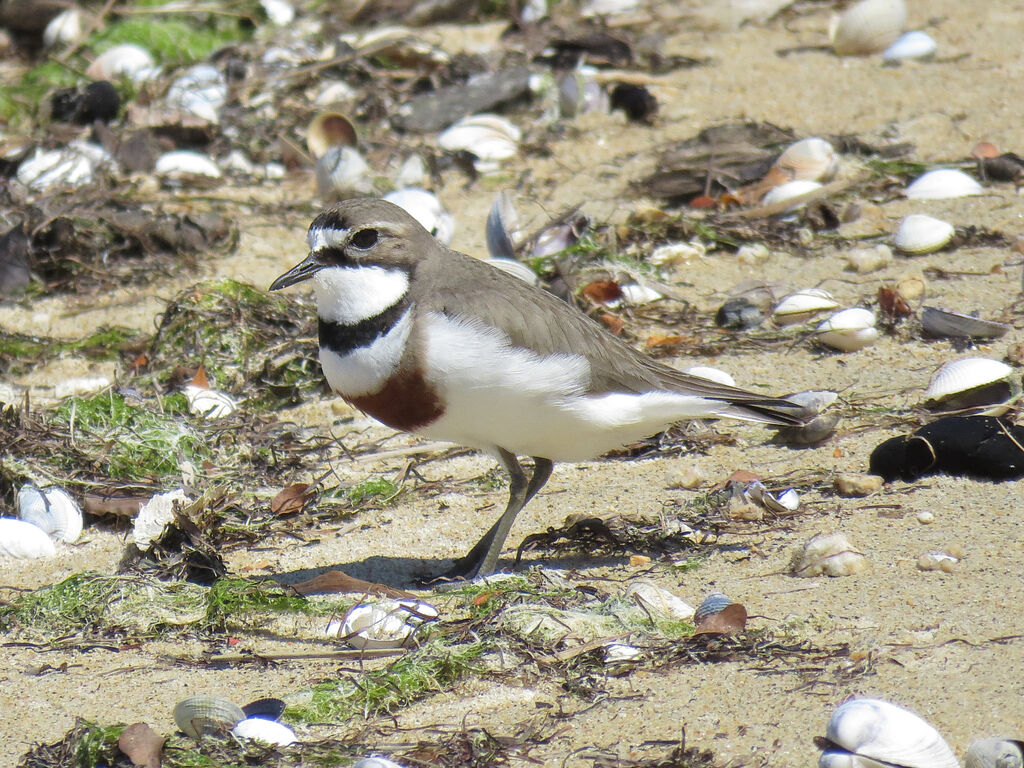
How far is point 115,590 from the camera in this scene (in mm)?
3996

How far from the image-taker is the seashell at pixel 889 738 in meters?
2.78

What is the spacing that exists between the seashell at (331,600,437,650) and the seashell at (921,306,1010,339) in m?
2.66

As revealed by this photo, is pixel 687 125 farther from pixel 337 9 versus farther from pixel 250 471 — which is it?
pixel 250 471

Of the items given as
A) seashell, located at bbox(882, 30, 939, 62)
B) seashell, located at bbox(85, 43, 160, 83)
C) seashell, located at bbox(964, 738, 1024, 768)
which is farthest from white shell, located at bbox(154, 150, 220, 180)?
seashell, located at bbox(964, 738, 1024, 768)

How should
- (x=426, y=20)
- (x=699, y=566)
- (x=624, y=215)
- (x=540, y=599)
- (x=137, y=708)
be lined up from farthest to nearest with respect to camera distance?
(x=426, y=20) < (x=624, y=215) < (x=699, y=566) < (x=540, y=599) < (x=137, y=708)

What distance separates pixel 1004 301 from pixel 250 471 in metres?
3.28

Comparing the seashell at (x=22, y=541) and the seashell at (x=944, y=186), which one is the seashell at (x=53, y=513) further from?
the seashell at (x=944, y=186)

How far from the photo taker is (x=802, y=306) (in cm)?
565

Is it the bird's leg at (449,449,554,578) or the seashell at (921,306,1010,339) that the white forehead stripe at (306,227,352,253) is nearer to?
the bird's leg at (449,449,554,578)

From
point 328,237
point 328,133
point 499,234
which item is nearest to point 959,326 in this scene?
point 499,234

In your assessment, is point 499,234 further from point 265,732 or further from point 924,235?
point 265,732

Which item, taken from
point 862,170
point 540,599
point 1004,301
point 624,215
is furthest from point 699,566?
point 862,170

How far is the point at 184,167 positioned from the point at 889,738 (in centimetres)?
597

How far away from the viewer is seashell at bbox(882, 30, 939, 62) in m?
8.14
